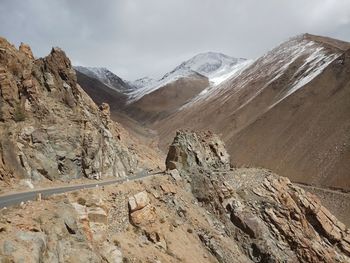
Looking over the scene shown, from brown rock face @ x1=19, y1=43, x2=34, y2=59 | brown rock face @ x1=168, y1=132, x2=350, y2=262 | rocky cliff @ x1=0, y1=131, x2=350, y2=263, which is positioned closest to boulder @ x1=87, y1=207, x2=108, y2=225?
rocky cliff @ x1=0, y1=131, x2=350, y2=263

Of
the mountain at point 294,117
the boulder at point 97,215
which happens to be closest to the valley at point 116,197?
the boulder at point 97,215

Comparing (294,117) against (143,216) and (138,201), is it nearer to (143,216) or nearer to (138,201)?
(138,201)

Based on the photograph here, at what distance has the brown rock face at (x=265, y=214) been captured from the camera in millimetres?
27078

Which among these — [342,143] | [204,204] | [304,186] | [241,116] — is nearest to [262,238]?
[204,204]

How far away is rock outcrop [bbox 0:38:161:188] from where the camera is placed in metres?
26.1

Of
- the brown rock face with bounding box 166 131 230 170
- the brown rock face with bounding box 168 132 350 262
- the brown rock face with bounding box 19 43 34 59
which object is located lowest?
the brown rock face with bounding box 168 132 350 262

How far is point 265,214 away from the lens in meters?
28.3

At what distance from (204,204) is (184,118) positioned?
414 ft

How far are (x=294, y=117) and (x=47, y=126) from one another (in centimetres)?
6840

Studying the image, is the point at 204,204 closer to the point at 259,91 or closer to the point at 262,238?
the point at 262,238

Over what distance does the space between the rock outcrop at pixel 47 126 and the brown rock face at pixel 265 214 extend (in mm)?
5987

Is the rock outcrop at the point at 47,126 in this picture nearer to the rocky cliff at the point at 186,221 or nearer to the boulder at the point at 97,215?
the rocky cliff at the point at 186,221

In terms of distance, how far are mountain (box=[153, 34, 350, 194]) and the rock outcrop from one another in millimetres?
40213

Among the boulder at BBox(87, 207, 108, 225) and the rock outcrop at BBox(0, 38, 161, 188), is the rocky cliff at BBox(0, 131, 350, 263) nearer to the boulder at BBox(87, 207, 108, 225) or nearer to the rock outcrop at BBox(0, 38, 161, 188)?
the boulder at BBox(87, 207, 108, 225)
